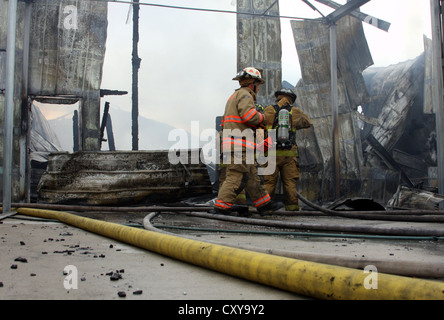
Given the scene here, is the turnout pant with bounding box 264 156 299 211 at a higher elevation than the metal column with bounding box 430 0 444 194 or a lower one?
lower

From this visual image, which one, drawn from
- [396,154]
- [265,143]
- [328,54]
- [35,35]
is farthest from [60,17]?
[396,154]

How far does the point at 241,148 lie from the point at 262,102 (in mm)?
4617

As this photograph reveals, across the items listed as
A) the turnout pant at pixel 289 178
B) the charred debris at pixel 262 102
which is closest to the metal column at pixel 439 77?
the charred debris at pixel 262 102

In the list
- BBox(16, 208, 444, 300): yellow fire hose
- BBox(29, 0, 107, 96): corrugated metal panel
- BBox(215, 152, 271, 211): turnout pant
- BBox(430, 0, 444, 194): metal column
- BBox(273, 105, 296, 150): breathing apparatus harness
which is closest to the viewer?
BBox(16, 208, 444, 300): yellow fire hose

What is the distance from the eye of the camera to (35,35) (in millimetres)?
9070

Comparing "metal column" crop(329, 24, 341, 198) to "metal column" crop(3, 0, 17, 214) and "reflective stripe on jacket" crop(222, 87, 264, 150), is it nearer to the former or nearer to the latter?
"reflective stripe on jacket" crop(222, 87, 264, 150)

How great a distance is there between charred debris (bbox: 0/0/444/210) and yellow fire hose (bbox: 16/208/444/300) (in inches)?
174

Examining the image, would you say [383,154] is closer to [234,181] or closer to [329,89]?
[329,89]

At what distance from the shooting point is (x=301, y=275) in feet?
5.25

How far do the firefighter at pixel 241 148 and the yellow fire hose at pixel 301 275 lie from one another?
2755mm

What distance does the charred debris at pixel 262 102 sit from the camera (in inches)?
278

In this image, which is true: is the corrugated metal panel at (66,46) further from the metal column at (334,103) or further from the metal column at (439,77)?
the metal column at (439,77)

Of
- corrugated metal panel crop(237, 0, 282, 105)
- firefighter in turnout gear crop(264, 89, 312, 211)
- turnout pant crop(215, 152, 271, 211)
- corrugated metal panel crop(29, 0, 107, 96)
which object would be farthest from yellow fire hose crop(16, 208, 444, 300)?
corrugated metal panel crop(237, 0, 282, 105)

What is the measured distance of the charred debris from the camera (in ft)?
23.1
